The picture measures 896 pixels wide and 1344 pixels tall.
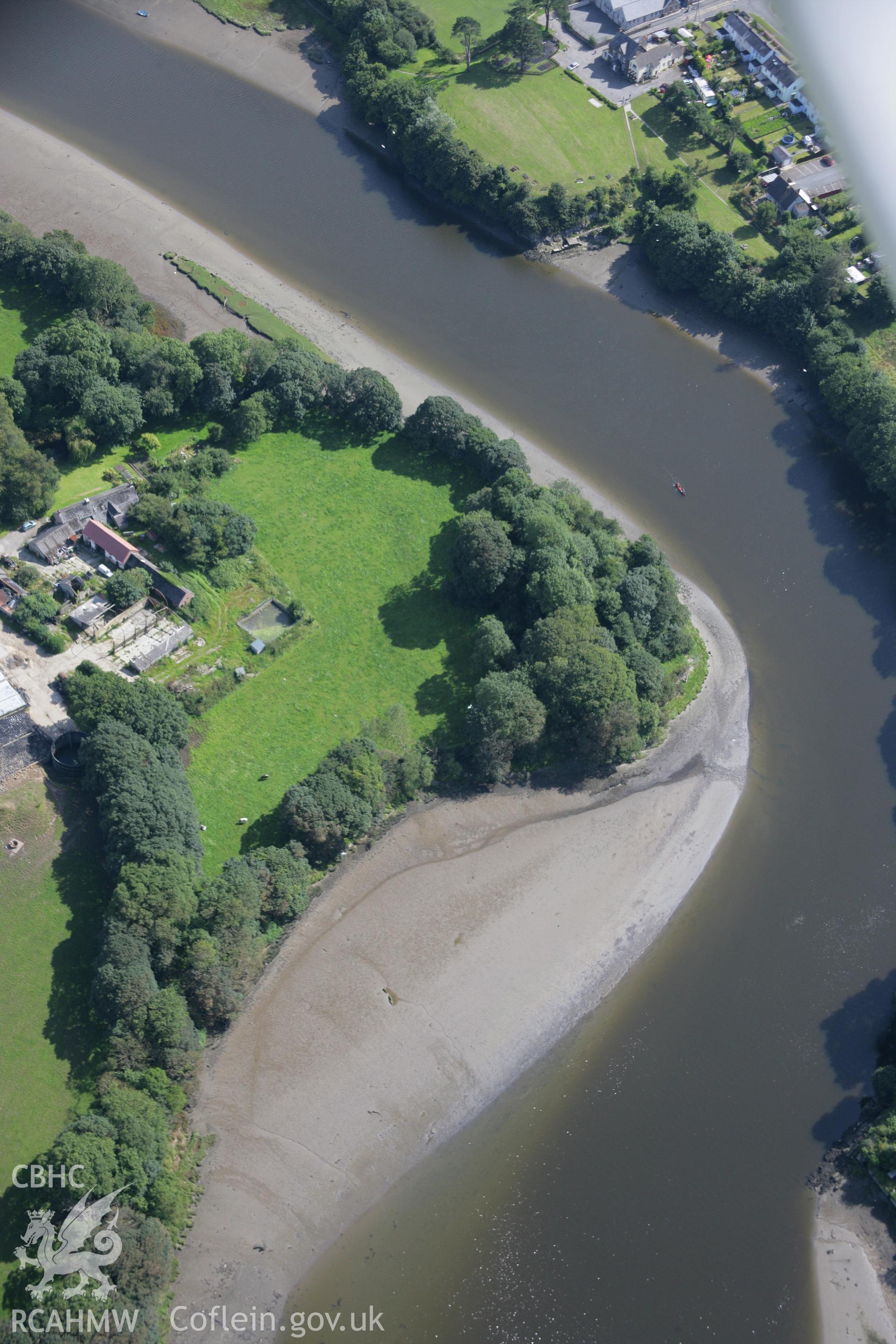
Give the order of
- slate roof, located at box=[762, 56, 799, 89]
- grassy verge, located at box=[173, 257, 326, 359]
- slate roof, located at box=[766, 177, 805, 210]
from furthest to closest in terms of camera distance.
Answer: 1. slate roof, located at box=[762, 56, 799, 89]
2. slate roof, located at box=[766, 177, 805, 210]
3. grassy verge, located at box=[173, 257, 326, 359]

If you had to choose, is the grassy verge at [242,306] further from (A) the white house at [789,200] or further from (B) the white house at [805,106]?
(B) the white house at [805,106]

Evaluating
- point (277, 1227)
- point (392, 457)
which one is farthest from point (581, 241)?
point (277, 1227)

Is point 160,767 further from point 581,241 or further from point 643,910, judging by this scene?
point 581,241

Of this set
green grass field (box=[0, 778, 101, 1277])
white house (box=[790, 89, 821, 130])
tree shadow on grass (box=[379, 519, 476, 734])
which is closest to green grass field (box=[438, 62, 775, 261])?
white house (box=[790, 89, 821, 130])

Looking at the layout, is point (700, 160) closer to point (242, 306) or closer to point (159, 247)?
point (242, 306)

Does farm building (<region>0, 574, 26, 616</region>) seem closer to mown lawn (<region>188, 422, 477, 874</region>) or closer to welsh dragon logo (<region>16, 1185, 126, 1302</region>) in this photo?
mown lawn (<region>188, 422, 477, 874</region>)

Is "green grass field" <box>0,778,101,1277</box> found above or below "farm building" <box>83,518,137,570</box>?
below

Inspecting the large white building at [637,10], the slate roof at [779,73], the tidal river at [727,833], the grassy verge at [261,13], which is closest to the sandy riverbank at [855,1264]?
the tidal river at [727,833]

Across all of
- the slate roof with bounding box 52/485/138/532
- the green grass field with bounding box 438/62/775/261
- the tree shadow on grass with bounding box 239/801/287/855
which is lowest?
the tree shadow on grass with bounding box 239/801/287/855
